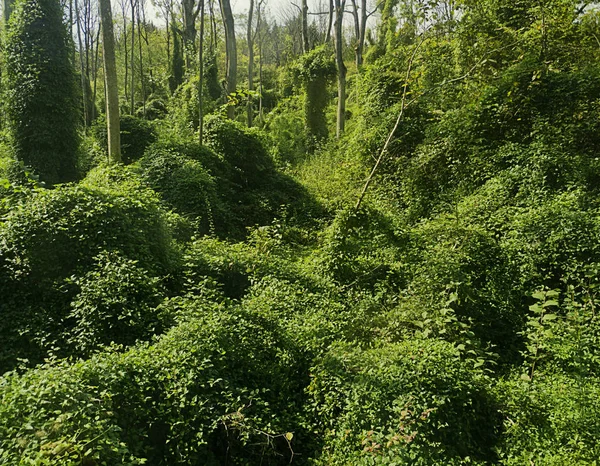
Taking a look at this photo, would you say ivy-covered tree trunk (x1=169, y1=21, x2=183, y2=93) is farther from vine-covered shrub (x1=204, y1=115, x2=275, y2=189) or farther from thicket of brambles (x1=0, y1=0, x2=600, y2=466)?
thicket of brambles (x1=0, y1=0, x2=600, y2=466)

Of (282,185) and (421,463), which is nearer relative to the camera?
(421,463)

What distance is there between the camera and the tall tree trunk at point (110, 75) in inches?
362

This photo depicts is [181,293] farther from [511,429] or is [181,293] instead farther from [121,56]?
[121,56]

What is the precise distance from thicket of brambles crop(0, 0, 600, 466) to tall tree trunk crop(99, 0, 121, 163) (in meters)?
0.93

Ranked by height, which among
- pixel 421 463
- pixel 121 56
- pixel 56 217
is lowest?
pixel 421 463

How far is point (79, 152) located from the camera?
10922 millimetres

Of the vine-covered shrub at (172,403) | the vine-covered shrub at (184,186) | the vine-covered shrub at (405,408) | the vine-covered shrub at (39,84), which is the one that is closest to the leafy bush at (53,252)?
the vine-covered shrub at (172,403)

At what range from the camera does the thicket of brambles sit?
366 centimetres

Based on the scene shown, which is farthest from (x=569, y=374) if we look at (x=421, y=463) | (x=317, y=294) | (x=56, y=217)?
(x=56, y=217)

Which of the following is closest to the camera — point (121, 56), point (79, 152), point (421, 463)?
point (421, 463)

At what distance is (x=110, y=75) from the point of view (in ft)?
30.4

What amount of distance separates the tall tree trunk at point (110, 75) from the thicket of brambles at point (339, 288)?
926 millimetres

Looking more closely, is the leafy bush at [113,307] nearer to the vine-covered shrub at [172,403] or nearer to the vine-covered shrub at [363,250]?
the vine-covered shrub at [172,403]

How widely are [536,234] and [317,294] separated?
10.6 feet
